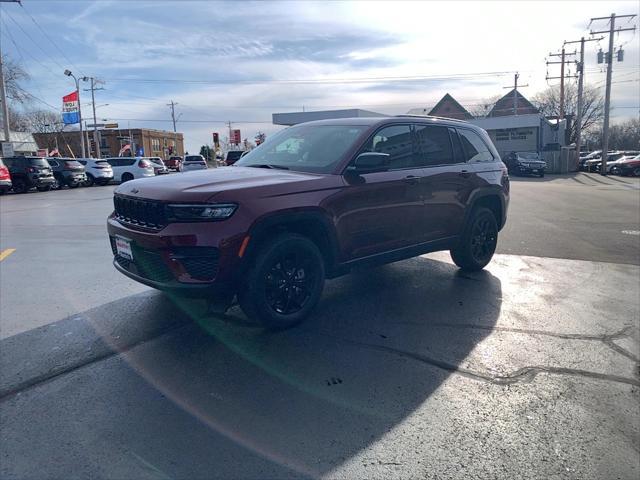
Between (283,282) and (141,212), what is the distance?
129 centimetres

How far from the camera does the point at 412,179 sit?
5156mm

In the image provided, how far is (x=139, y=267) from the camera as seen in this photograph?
4.08m

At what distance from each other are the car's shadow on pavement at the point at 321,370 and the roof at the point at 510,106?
7520 cm

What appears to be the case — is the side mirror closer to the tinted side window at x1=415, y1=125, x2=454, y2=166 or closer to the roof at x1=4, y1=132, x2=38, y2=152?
the tinted side window at x1=415, y1=125, x2=454, y2=166

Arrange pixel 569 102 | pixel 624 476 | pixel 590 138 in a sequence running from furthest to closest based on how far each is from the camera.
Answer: pixel 590 138
pixel 569 102
pixel 624 476

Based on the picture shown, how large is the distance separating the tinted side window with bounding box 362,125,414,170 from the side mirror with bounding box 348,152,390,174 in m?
0.27

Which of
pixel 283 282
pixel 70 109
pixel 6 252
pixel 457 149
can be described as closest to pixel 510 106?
pixel 70 109

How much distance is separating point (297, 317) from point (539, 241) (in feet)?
21.3

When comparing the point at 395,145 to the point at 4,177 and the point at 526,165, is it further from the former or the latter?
the point at 526,165

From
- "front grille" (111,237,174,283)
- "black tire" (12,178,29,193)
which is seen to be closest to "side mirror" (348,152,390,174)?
"front grille" (111,237,174,283)

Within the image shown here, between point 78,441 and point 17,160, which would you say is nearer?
point 78,441

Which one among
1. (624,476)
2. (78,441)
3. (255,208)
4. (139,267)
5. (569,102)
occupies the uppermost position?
(569,102)

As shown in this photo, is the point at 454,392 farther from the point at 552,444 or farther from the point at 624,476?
the point at 624,476

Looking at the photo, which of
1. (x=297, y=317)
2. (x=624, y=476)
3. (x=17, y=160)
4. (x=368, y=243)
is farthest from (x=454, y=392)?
(x=17, y=160)
